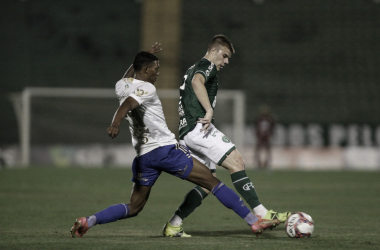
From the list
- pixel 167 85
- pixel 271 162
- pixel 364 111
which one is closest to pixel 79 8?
pixel 167 85

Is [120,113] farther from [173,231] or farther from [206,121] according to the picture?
[173,231]

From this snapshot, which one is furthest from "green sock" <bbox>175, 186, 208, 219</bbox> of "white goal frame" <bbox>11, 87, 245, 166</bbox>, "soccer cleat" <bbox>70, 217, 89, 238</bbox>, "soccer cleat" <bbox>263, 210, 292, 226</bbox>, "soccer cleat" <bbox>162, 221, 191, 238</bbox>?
"white goal frame" <bbox>11, 87, 245, 166</bbox>

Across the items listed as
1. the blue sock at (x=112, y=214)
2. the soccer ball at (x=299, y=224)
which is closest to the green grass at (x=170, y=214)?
the soccer ball at (x=299, y=224)

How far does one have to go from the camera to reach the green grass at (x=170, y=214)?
5.98 meters

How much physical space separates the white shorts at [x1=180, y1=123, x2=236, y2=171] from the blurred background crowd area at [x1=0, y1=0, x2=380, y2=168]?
15.0 metres

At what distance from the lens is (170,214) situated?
885cm

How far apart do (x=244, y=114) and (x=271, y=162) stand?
2.14 metres

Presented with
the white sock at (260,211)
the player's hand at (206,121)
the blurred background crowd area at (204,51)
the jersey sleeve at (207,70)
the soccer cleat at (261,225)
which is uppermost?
the blurred background crowd area at (204,51)

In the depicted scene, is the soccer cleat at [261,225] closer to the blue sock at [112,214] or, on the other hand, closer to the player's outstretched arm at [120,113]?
the blue sock at [112,214]

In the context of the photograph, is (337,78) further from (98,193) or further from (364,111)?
(98,193)

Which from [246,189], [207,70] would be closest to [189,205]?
[246,189]

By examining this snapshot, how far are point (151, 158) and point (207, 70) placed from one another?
3.66 feet

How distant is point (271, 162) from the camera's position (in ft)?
69.4

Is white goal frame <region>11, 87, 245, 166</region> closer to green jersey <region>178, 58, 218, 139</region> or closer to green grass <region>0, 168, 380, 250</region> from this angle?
green grass <region>0, 168, 380, 250</region>
